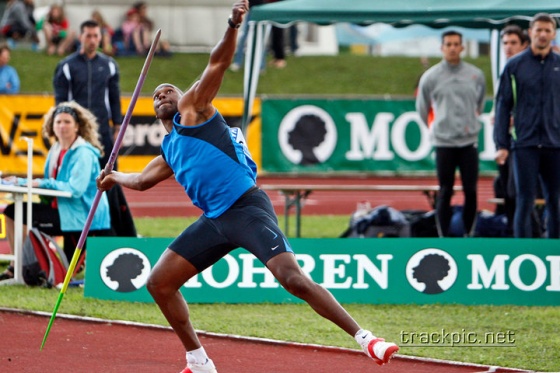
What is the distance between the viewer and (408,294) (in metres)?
9.59

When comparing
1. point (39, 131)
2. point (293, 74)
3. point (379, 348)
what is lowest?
point (293, 74)

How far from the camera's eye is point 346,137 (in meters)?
21.4

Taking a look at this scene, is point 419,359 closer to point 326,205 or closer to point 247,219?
point 247,219

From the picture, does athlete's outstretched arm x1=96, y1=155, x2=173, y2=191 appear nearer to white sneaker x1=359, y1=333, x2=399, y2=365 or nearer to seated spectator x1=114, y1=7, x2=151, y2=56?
white sneaker x1=359, y1=333, x2=399, y2=365

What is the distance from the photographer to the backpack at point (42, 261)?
10125mm

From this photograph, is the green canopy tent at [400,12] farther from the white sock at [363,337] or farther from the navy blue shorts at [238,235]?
the white sock at [363,337]

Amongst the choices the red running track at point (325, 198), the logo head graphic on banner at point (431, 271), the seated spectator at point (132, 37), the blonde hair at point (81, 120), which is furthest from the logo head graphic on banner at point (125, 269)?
the seated spectator at point (132, 37)

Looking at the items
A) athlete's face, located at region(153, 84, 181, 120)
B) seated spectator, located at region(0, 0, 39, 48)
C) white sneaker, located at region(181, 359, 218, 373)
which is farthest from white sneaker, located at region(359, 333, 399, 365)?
seated spectator, located at region(0, 0, 39, 48)

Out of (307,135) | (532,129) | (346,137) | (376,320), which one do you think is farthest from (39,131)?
(376,320)

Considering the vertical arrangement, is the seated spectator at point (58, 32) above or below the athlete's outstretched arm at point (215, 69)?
below

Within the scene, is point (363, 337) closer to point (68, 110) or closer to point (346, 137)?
point (68, 110)

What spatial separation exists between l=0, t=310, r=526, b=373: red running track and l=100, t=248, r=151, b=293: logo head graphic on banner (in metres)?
0.91

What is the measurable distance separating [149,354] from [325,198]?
1195 centimetres

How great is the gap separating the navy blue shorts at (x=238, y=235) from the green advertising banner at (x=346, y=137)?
1431 cm
